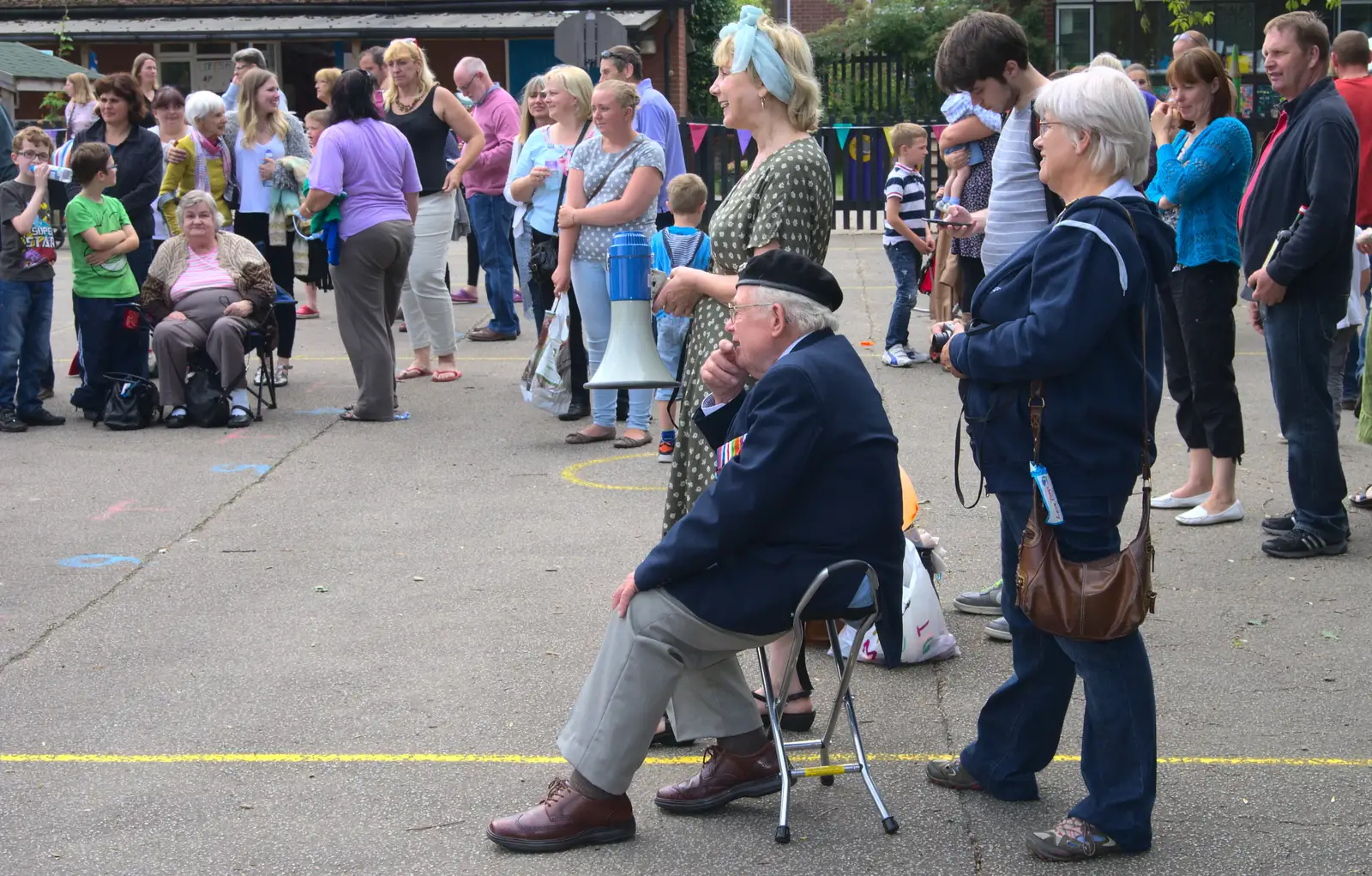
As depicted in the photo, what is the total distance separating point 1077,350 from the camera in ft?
10.9

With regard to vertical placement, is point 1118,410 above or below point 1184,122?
below

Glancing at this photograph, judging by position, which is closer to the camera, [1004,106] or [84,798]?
[84,798]

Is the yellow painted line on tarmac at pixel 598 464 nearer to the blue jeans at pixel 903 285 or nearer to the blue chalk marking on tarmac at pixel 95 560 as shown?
the blue chalk marking on tarmac at pixel 95 560

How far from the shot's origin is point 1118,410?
343 cm

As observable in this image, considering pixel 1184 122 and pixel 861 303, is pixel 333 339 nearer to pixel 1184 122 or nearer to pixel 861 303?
pixel 861 303

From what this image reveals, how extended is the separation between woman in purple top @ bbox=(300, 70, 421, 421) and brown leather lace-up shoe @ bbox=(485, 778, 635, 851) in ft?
18.6

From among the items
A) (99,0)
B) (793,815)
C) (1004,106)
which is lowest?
(793,815)

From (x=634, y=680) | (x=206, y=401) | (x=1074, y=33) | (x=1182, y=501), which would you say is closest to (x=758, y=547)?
(x=634, y=680)

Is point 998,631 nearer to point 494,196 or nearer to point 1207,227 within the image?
point 1207,227

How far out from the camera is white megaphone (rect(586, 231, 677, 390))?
5.61 meters

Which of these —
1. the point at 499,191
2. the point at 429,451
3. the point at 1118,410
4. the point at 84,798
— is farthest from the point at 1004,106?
the point at 499,191

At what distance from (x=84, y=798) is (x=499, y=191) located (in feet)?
28.0

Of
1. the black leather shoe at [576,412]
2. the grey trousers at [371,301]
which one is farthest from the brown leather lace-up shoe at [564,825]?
the grey trousers at [371,301]

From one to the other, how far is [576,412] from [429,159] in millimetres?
2212
